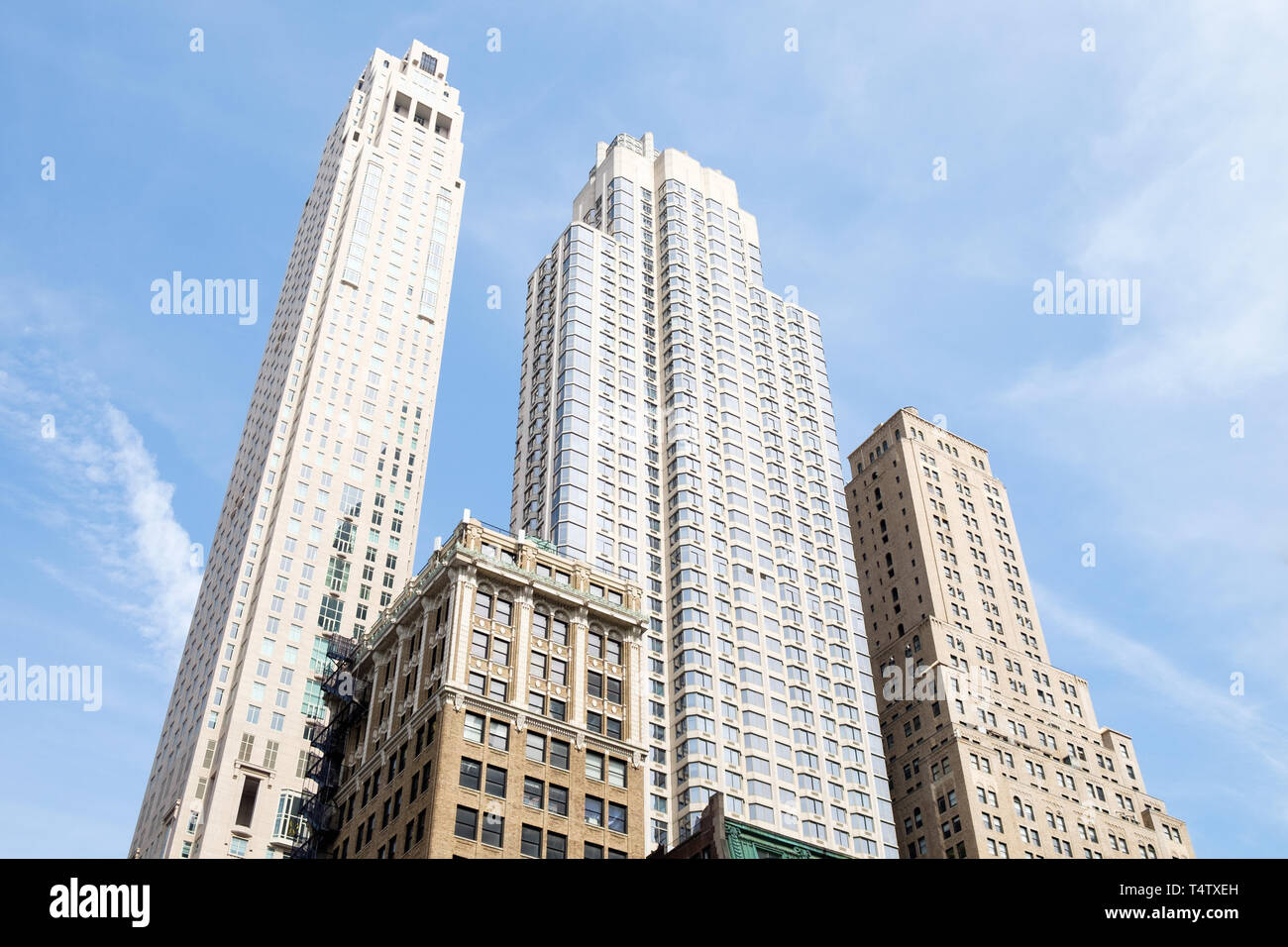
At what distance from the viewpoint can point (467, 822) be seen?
6681cm

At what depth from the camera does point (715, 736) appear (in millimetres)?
120062

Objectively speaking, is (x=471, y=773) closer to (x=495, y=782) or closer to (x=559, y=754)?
(x=495, y=782)

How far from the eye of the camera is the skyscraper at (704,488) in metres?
123

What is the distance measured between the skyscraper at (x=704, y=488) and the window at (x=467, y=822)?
40.9 m

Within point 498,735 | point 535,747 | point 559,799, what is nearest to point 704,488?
point 535,747

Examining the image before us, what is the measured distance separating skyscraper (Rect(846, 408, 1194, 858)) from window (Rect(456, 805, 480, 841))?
81.5 meters

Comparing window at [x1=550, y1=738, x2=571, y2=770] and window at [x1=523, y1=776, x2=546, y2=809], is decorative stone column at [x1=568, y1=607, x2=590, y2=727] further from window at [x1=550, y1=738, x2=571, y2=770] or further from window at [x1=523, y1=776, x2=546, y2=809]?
window at [x1=523, y1=776, x2=546, y2=809]

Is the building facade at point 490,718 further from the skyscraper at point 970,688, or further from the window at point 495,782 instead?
the skyscraper at point 970,688

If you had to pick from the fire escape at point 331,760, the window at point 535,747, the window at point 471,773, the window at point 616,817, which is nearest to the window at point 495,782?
the window at point 471,773

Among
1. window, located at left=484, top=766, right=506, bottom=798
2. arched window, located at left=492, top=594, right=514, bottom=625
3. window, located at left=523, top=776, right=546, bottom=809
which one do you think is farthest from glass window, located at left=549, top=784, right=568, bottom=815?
arched window, located at left=492, top=594, right=514, bottom=625
